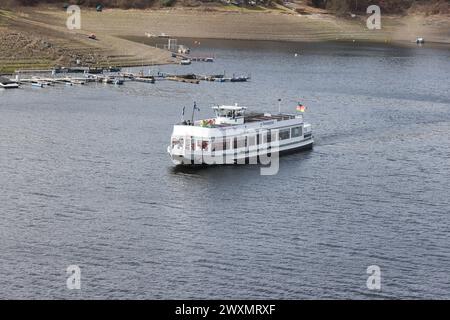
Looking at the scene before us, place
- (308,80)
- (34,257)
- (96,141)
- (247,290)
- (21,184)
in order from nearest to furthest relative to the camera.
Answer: (247,290) < (34,257) < (21,184) < (96,141) < (308,80)

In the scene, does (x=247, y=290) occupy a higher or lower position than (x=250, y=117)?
lower

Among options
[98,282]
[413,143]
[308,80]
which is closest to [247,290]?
[98,282]

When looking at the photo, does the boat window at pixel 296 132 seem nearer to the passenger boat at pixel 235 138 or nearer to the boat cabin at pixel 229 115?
the passenger boat at pixel 235 138

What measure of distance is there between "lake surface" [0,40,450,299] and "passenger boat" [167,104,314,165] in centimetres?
167

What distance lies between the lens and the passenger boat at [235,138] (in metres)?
102

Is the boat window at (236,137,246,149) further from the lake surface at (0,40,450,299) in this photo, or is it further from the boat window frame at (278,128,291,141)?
the boat window frame at (278,128,291,141)

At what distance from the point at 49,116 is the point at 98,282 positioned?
6384cm

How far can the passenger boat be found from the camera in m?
102

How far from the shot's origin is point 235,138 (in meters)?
105

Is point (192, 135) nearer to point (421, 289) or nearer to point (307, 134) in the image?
point (307, 134)

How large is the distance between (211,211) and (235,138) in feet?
67.3

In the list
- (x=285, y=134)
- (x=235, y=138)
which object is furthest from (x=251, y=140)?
(x=285, y=134)

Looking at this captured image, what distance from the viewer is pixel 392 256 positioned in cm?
7412
